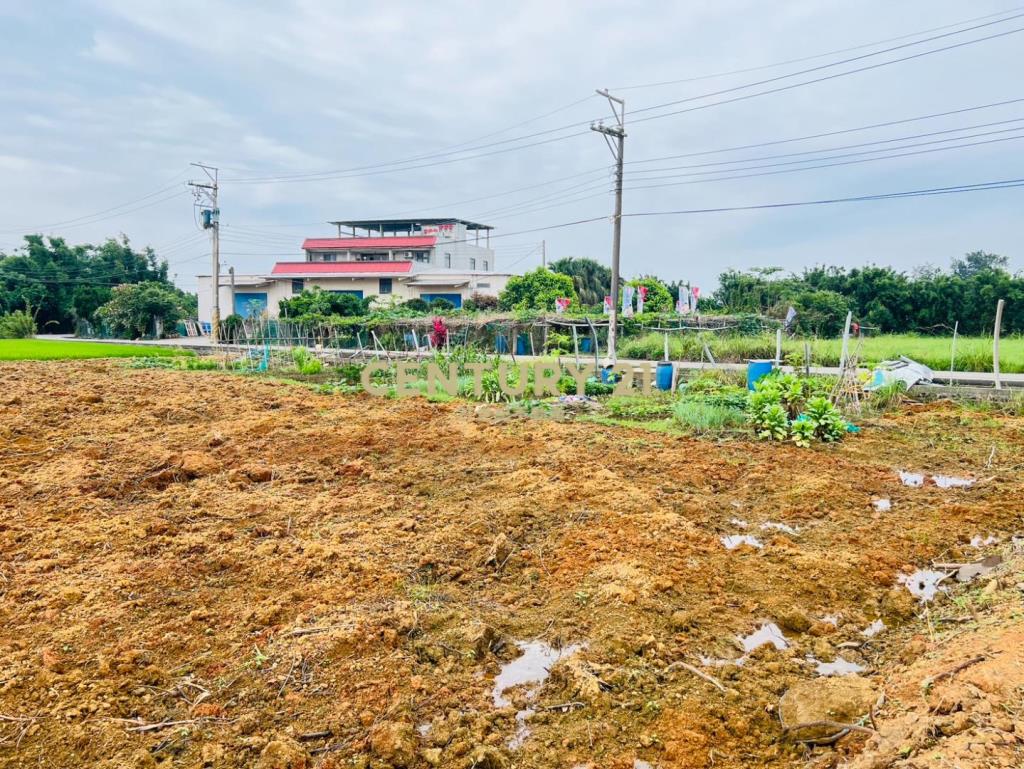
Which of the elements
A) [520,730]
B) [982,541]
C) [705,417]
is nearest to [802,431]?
[705,417]

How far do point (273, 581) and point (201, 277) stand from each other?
4154 centimetres

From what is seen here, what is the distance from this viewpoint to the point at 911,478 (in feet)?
21.9

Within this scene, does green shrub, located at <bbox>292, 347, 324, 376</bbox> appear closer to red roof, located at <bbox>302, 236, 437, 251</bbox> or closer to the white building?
the white building

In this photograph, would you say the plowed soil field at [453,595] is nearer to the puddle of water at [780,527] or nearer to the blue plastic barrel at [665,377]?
the puddle of water at [780,527]

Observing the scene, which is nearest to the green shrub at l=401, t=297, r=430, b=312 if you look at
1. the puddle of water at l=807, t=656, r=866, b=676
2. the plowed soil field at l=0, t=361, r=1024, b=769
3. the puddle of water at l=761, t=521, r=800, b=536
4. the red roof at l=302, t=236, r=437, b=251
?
the red roof at l=302, t=236, r=437, b=251

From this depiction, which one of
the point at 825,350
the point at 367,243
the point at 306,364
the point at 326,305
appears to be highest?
the point at 367,243

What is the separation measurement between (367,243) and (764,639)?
4260 cm

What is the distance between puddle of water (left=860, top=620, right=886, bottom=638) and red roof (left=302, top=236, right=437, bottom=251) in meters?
39.7

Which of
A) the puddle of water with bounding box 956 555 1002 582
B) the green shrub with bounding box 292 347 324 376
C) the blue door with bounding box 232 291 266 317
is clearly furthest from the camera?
the blue door with bounding box 232 291 266 317

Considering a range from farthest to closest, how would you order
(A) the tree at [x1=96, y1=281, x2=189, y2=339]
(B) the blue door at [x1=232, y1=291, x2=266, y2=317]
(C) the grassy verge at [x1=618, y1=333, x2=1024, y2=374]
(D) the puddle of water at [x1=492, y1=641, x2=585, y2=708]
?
(B) the blue door at [x1=232, y1=291, x2=266, y2=317], (A) the tree at [x1=96, y1=281, x2=189, y2=339], (C) the grassy verge at [x1=618, y1=333, x2=1024, y2=374], (D) the puddle of water at [x1=492, y1=641, x2=585, y2=708]

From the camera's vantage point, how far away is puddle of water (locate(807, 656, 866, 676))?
323 centimetres

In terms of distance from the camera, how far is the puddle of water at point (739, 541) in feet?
15.8

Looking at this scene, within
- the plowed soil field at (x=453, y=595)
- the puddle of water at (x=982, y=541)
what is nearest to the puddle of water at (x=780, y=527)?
the plowed soil field at (x=453, y=595)

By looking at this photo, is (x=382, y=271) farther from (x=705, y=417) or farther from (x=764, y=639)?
(x=764, y=639)
